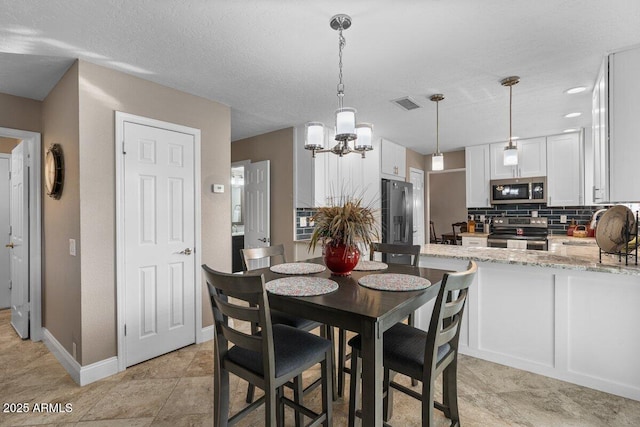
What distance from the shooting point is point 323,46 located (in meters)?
2.14

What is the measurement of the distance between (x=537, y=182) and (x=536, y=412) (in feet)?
12.4

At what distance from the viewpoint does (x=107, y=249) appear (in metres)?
2.46

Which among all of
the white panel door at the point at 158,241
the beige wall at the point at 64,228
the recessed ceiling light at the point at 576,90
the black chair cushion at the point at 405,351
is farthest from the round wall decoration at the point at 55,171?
the recessed ceiling light at the point at 576,90

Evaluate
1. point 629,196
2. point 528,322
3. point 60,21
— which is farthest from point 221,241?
point 629,196

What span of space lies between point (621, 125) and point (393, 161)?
317 cm

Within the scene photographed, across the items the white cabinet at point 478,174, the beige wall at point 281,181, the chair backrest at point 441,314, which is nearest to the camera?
the chair backrest at point 441,314

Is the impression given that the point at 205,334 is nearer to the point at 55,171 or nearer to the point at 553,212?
the point at 55,171

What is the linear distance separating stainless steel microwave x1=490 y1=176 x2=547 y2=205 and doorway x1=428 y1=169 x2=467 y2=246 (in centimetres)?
296

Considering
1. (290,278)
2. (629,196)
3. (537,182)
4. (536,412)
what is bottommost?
(536,412)

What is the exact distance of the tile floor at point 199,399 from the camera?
6.32 ft

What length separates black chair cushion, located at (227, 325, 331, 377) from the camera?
144 cm

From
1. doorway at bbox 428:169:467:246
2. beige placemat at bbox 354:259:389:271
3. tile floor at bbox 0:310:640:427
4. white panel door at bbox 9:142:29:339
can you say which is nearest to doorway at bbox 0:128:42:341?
white panel door at bbox 9:142:29:339

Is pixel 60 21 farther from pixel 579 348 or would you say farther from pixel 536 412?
pixel 579 348

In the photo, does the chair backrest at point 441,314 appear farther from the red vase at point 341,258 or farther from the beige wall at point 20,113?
the beige wall at point 20,113
